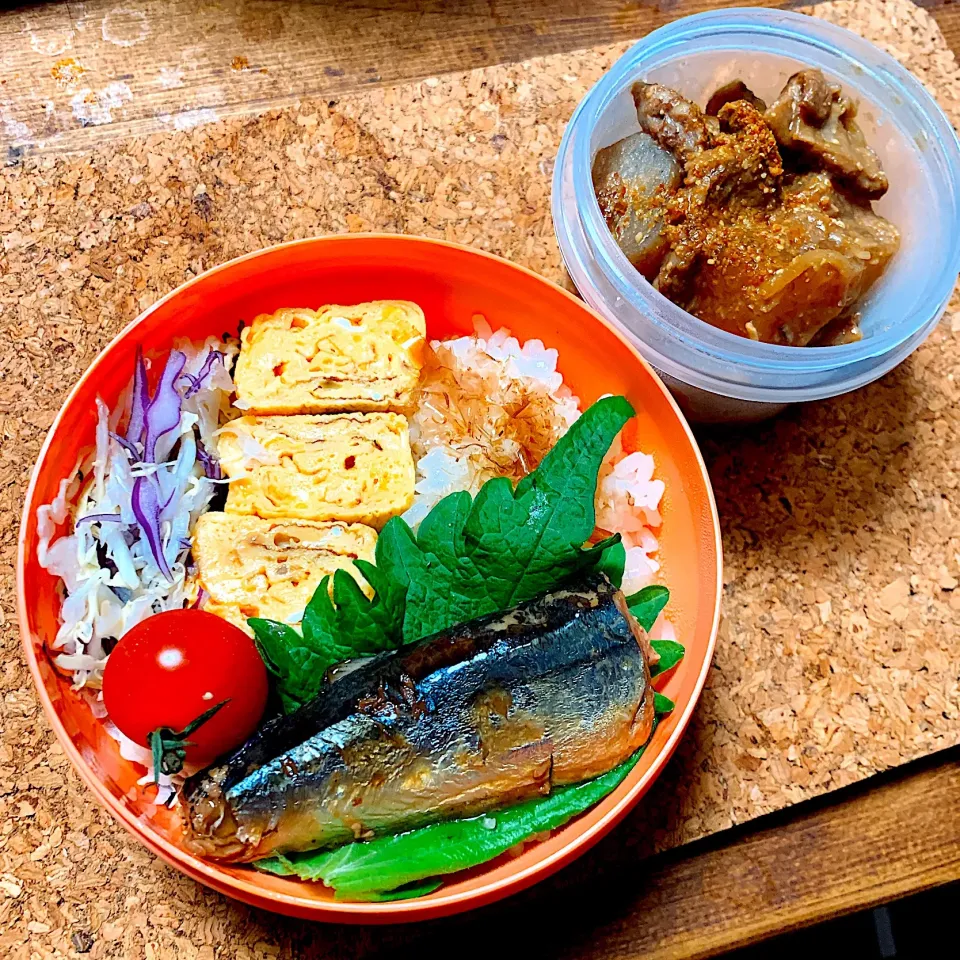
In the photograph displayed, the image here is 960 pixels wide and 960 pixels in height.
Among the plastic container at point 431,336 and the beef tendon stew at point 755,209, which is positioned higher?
the beef tendon stew at point 755,209

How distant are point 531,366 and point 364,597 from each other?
58 centimetres

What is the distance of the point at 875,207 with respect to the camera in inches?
72.4

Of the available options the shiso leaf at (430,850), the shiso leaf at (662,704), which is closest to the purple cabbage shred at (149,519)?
the shiso leaf at (430,850)

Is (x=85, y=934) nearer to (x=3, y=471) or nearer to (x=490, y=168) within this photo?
(x=3, y=471)

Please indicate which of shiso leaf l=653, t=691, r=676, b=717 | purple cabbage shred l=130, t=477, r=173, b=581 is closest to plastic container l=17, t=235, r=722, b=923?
shiso leaf l=653, t=691, r=676, b=717

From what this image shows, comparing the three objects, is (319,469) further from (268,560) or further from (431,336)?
(431,336)

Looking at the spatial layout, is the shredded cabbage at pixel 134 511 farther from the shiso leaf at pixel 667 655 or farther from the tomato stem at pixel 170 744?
the shiso leaf at pixel 667 655

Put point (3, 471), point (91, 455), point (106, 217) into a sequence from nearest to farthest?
point (91, 455), point (3, 471), point (106, 217)

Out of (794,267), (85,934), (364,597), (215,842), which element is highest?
(794,267)

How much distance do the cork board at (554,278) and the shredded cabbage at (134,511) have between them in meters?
0.24

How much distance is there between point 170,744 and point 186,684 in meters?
0.09

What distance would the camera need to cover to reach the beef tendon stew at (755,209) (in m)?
1.58

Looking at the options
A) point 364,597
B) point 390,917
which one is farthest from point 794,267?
point 390,917

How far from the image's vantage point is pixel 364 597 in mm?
1457
